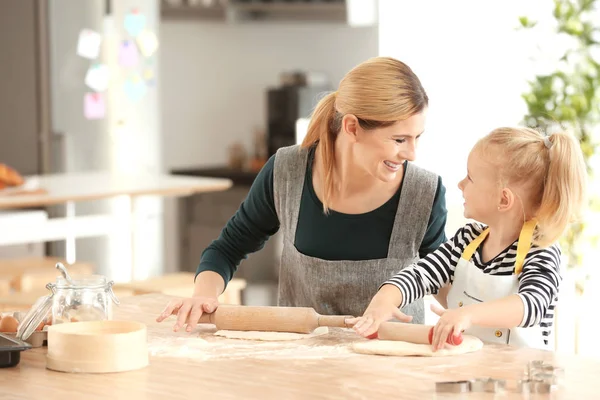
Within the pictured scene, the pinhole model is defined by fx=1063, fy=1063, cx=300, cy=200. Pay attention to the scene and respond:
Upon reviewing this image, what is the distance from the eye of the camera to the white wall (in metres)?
6.69

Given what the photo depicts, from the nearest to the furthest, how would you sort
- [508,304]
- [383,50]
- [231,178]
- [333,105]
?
[508,304] < [333,105] < [383,50] < [231,178]

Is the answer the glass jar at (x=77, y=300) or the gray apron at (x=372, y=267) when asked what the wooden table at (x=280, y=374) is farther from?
the gray apron at (x=372, y=267)

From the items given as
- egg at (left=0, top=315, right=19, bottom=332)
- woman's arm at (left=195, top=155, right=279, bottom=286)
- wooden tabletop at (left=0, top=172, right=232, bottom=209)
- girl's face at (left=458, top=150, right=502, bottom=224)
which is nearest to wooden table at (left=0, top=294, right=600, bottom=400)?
Answer: egg at (left=0, top=315, right=19, bottom=332)

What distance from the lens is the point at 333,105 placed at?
2.41 metres

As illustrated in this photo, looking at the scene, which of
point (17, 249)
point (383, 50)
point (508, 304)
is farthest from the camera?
point (383, 50)

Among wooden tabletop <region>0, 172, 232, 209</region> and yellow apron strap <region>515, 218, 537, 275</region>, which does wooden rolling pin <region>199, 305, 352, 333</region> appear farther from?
wooden tabletop <region>0, 172, 232, 209</region>

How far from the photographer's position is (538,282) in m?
1.97

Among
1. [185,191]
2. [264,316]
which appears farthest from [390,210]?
[185,191]

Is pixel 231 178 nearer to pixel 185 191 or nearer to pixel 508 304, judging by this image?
pixel 185 191

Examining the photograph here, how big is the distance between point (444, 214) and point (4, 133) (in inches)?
147

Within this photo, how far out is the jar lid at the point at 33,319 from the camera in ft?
6.31

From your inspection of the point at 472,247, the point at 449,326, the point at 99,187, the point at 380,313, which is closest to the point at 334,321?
the point at 380,313

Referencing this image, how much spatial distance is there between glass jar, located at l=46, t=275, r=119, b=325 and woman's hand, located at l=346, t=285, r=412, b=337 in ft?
1.50

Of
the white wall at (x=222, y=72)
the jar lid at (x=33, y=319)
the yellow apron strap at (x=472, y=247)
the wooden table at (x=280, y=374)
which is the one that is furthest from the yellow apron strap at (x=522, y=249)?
the white wall at (x=222, y=72)
